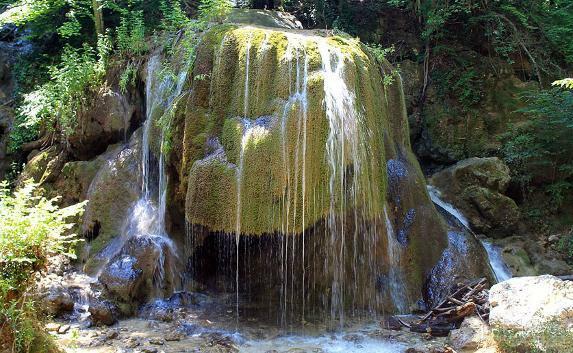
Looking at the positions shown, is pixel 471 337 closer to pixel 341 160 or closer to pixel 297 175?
Answer: pixel 341 160

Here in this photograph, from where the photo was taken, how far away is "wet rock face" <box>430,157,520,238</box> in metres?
10.5

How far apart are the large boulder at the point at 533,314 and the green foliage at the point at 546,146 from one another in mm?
5932

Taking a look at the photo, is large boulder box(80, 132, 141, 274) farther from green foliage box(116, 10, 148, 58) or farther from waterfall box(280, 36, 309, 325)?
waterfall box(280, 36, 309, 325)

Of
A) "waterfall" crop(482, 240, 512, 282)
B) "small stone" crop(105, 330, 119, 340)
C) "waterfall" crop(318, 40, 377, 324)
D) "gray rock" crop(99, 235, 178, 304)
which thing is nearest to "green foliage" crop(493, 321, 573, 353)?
"waterfall" crop(318, 40, 377, 324)

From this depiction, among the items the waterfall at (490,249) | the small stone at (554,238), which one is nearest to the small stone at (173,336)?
the waterfall at (490,249)

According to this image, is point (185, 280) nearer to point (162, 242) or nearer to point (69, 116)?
point (162, 242)

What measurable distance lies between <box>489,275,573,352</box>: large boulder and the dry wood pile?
0.53m

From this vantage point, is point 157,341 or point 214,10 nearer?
point 157,341

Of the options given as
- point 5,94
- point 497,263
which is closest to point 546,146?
point 497,263

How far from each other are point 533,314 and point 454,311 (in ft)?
4.68

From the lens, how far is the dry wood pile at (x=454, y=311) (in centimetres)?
664

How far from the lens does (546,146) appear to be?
11.3m

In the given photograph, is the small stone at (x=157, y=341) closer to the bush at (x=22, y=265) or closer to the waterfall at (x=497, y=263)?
the bush at (x=22, y=265)

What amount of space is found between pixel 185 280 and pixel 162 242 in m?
0.76
